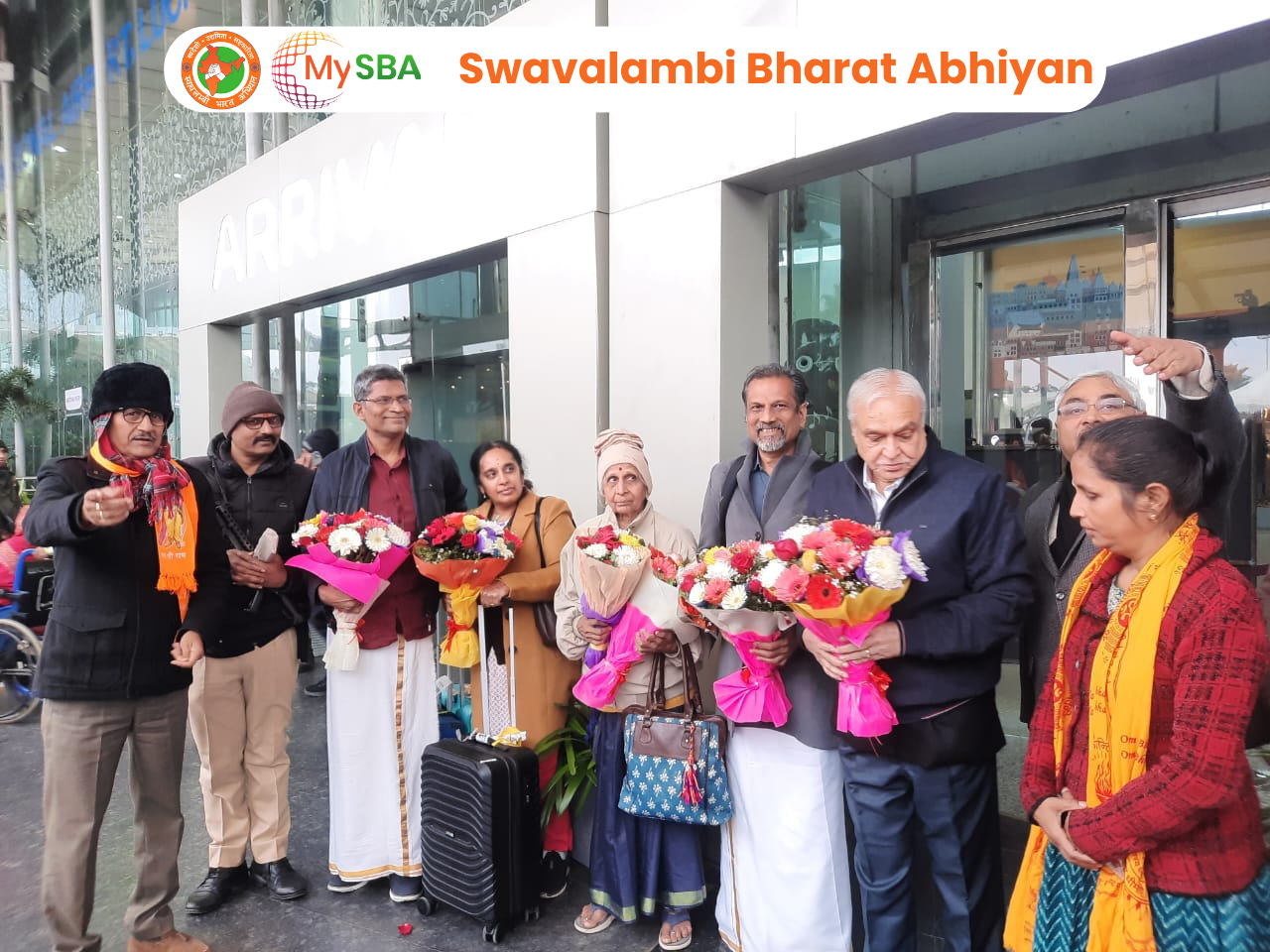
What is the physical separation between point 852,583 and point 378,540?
1797 millimetres

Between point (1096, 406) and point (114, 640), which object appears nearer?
point (1096, 406)

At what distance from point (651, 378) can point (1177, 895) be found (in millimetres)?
2871

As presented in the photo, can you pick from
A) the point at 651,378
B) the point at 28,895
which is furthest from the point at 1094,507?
the point at 28,895

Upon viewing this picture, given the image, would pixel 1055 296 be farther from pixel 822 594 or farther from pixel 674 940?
pixel 674 940

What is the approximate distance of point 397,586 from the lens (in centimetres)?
341

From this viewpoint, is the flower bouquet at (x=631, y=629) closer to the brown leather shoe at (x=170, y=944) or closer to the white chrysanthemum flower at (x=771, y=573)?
the white chrysanthemum flower at (x=771, y=573)

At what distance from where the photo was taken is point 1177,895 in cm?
168

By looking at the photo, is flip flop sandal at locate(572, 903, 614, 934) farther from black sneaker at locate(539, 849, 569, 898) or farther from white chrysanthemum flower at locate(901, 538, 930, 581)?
white chrysanthemum flower at locate(901, 538, 930, 581)

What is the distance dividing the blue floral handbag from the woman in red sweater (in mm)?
1111

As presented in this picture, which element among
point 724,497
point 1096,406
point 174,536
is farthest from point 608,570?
point 1096,406

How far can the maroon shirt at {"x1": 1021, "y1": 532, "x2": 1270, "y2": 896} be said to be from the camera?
5.26ft

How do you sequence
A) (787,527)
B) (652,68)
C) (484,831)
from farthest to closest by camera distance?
(652,68), (484,831), (787,527)

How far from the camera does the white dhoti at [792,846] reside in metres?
2.65

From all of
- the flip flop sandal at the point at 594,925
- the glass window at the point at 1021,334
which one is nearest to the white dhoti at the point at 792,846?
the flip flop sandal at the point at 594,925
